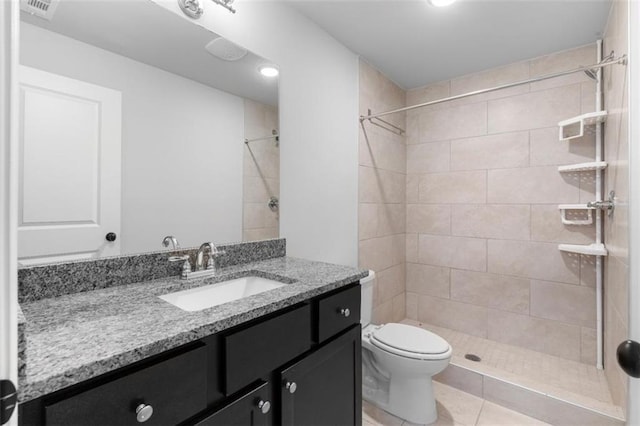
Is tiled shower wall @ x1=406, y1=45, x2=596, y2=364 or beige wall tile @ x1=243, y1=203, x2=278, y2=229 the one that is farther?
tiled shower wall @ x1=406, y1=45, x2=596, y2=364

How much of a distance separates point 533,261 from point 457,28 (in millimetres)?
1766

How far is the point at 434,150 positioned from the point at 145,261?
2483mm

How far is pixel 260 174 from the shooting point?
5.40 feet

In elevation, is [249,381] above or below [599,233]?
below

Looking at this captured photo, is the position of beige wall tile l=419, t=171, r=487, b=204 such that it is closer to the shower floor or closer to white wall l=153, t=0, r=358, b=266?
white wall l=153, t=0, r=358, b=266

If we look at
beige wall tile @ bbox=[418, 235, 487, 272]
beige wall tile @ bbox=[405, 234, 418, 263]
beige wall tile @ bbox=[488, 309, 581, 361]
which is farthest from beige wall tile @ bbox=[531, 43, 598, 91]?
beige wall tile @ bbox=[488, 309, 581, 361]

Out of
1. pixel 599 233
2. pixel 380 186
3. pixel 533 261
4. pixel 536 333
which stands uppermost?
pixel 380 186

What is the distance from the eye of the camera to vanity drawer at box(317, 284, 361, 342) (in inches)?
44.1

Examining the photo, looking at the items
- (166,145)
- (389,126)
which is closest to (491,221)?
(389,126)

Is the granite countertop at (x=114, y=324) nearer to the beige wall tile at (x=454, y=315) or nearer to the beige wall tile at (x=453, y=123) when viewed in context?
the beige wall tile at (x=454, y=315)

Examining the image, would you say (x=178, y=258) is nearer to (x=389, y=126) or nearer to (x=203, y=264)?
(x=203, y=264)

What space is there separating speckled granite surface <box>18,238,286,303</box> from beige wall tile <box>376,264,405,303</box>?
1.54 metres

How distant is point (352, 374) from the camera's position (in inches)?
50.6

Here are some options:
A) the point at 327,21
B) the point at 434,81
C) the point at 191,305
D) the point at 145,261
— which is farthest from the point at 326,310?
the point at 434,81
